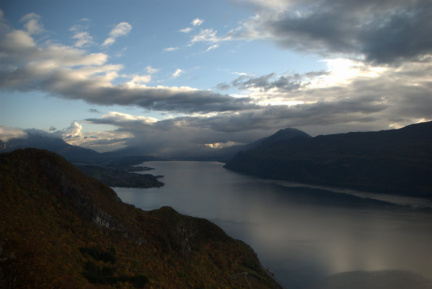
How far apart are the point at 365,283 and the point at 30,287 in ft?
226

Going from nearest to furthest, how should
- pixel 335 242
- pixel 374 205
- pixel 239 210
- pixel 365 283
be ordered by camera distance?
1. pixel 365 283
2. pixel 335 242
3. pixel 239 210
4. pixel 374 205

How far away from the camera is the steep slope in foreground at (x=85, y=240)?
20.9 meters

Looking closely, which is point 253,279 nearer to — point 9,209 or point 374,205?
point 9,209

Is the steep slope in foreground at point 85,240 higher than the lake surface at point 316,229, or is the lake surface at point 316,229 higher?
the steep slope in foreground at point 85,240

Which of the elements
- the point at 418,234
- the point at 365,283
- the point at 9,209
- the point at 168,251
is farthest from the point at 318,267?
the point at 9,209

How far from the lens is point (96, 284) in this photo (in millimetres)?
24453

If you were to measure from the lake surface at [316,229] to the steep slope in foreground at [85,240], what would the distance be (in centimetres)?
2521

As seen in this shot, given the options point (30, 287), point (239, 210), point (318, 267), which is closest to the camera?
point (30, 287)

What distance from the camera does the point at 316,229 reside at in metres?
106

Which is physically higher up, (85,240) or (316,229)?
(85,240)

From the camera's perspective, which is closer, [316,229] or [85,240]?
[85,240]

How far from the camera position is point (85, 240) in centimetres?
3250

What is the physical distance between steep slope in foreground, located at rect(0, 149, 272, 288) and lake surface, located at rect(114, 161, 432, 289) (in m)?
25.2

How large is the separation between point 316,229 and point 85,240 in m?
92.8
